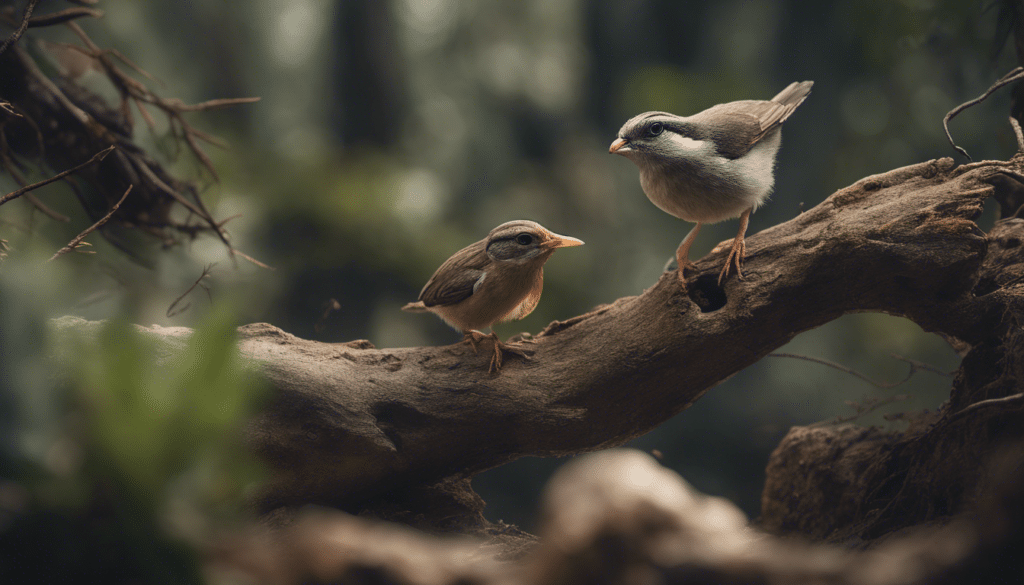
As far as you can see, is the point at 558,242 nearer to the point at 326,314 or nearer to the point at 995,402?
the point at 995,402

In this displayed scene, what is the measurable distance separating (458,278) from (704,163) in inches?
46.7

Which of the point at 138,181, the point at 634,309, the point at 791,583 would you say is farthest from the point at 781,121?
the point at 138,181

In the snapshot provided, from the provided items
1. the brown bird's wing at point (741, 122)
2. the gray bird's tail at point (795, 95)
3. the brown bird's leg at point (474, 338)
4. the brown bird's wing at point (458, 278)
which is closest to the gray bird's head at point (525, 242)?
the brown bird's wing at point (458, 278)

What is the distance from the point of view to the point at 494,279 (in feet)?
8.70

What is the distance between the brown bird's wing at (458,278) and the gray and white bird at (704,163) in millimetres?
787

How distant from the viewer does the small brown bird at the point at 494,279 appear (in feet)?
8.61

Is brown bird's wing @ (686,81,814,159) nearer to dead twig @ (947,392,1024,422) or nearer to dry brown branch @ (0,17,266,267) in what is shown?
dead twig @ (947,392,1024,422)

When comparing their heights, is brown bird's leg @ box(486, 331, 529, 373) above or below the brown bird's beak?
below

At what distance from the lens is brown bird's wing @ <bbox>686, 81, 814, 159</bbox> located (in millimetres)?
2570

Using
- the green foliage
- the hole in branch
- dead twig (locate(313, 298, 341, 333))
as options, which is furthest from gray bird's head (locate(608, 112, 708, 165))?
dead twig (locate(313, 298, 341, 333))

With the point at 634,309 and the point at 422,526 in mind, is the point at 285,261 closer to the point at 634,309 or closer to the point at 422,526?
the point at 422,526

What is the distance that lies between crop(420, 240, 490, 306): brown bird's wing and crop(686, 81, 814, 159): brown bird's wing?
3.65 ft

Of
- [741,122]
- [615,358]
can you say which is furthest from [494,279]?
[741,122]

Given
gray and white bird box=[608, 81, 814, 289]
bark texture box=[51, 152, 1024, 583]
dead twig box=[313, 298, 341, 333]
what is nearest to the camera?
bark texture box=[51, 152, 1024, 583]
